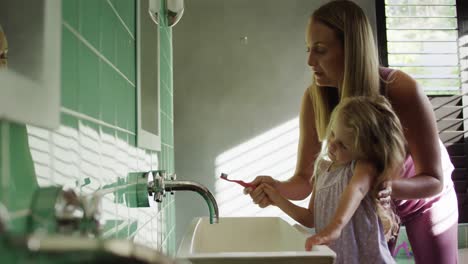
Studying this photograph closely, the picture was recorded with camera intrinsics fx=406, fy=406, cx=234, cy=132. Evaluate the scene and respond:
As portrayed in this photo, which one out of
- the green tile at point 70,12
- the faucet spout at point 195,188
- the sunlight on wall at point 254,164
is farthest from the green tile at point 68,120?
the sunlight on wall at point 254,164

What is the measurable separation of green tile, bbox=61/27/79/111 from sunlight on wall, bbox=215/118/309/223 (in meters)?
2.20

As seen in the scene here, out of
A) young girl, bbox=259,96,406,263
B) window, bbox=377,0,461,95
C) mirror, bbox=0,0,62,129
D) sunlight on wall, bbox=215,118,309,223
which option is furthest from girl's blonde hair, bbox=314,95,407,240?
window, bbox=377,0,461,95

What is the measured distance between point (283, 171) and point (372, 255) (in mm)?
1749

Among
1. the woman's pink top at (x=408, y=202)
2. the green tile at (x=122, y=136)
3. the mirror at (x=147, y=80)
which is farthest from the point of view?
the woman's pink top at (x=408, y=202)

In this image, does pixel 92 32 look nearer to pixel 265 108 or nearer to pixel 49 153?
pixel 49 153

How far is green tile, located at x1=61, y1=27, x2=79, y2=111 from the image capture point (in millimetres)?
465

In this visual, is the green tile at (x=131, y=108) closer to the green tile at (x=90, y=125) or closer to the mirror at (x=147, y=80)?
the mirror at (x=147, y=80)

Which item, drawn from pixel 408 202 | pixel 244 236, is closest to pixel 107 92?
pixel 244 236

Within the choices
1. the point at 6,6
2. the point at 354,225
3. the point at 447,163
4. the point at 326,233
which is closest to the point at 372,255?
the point at 354,225

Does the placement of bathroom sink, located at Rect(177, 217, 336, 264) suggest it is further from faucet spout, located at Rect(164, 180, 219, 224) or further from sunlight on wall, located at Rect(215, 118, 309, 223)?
sunlight on wall, located at Rect(215, 118, 309, 223)

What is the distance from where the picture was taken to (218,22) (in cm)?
278

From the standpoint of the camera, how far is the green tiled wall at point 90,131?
356 millimetres

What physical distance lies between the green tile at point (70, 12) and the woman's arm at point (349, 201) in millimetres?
535

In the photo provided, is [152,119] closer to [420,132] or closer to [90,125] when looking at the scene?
[90,125]
